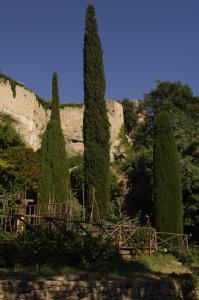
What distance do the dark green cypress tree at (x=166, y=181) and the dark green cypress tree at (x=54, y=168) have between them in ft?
14.1

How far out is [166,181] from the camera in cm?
2038

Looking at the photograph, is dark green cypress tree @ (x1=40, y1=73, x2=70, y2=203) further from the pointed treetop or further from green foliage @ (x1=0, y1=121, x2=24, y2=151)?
green foliage @ (x1=0, y1=121, x2=24, y2=151)

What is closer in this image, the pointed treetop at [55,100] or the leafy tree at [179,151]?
the leafy tree at [179,151]

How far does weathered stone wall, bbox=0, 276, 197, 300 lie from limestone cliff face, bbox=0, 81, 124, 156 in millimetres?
18786

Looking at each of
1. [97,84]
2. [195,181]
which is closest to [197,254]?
[195,181]

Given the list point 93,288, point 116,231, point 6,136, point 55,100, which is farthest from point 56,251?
point 55,100

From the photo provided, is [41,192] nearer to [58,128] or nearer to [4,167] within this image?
[4,167]

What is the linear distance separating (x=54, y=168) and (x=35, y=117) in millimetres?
10352

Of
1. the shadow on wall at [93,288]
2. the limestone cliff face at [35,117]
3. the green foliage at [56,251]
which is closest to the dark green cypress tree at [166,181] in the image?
the green foliage at [56,251]

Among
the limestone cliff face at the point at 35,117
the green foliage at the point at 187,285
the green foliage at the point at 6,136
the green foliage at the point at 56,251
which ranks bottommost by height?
the green foliage at the point at 187,285

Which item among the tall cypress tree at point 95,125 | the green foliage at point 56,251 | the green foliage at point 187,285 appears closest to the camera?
the green foliage at point 56,251

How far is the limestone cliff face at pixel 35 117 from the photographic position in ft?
96.0

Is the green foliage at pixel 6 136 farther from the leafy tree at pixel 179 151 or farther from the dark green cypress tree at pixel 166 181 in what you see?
the dark green cypress tree at pixel 166 181

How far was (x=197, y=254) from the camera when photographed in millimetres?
17656
